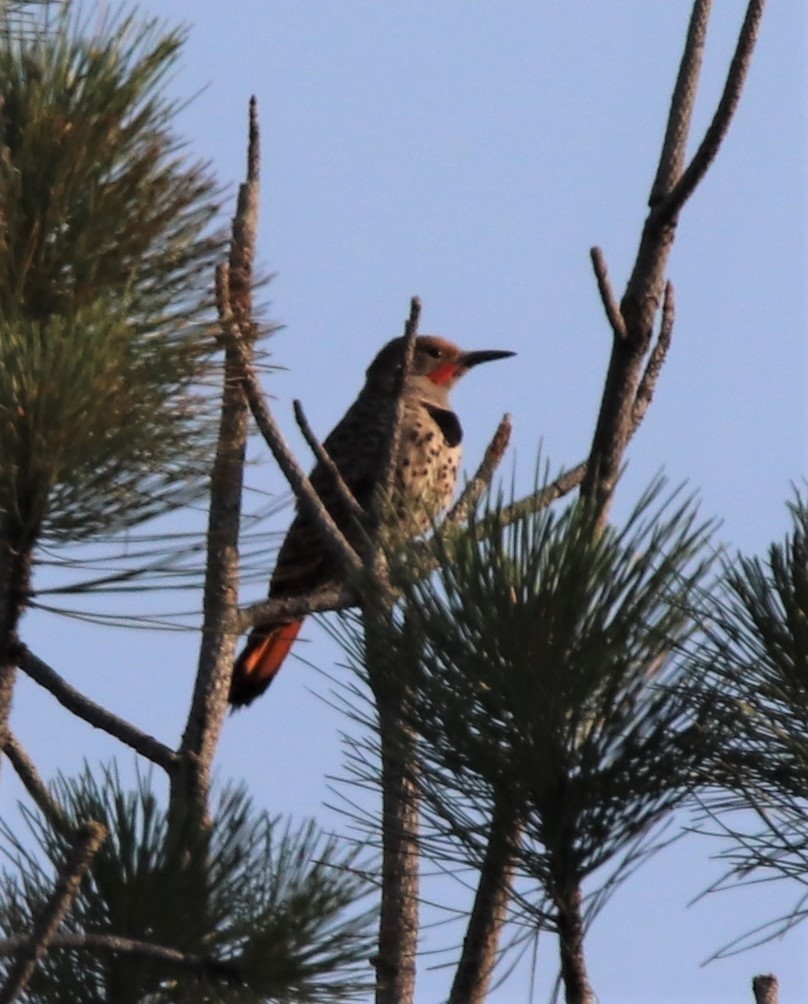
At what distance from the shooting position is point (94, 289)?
84.0 inches

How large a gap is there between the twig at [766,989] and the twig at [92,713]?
940 millimetres

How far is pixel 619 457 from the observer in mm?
1903

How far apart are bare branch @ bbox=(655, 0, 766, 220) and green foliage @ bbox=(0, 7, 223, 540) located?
0.61 meters

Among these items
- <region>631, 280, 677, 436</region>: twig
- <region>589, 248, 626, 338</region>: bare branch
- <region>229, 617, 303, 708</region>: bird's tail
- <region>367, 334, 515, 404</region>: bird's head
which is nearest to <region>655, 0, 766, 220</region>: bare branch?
<region>589, 248, 626, 338</region>: bare branch

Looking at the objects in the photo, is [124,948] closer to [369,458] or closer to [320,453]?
[320,453]

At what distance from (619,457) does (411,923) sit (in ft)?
2.59

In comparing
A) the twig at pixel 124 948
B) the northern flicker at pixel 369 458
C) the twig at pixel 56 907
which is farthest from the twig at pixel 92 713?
the northern flicker at pixel 369 458

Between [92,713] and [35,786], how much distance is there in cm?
13

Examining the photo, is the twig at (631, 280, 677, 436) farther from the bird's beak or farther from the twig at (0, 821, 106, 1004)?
the bird's beak

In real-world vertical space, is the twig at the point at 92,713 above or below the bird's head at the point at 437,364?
below

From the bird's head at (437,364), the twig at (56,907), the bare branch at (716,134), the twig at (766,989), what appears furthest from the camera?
the bird's head at (437,364)

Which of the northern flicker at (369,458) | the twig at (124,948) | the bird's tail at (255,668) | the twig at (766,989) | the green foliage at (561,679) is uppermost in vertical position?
the northern flicker at (369,458)

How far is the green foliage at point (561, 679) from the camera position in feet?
5.53

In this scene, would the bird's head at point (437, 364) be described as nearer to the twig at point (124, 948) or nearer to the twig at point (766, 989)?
the twig at point (124, 948)
